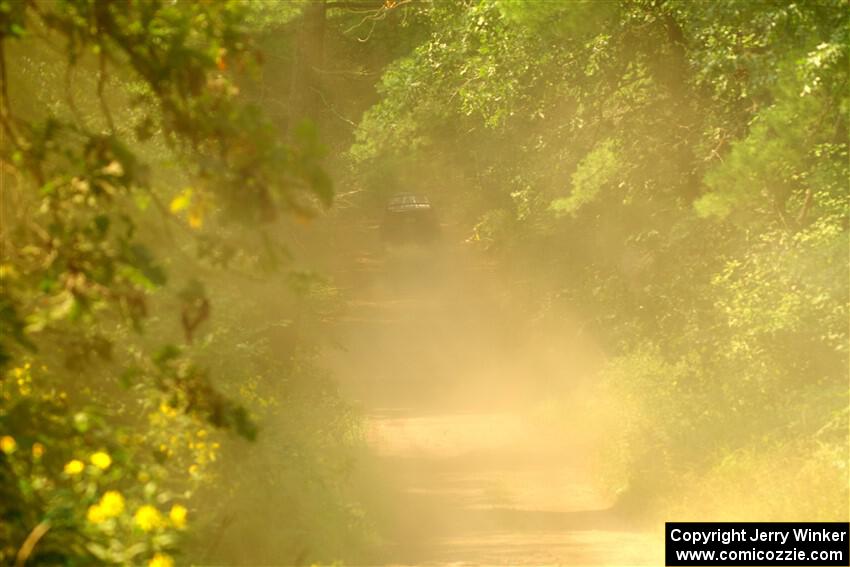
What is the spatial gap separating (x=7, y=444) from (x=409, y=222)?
41.5 metres

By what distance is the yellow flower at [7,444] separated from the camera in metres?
4.54

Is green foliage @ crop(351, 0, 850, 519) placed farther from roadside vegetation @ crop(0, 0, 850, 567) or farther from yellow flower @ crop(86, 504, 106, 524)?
yellow flower @ crop(86, 504, 106, 524)

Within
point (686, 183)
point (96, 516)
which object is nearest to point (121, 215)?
point (96, 516)

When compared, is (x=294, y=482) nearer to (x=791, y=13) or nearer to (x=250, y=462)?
(x=250, y=462)

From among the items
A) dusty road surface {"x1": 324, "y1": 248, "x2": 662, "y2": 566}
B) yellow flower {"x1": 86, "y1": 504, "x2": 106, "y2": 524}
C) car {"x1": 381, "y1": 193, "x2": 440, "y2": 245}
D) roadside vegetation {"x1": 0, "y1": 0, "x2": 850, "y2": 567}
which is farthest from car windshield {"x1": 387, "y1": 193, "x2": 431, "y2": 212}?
yellow flower {"x1": 86, "y1": 504, "x2": 106, "y2": 524}

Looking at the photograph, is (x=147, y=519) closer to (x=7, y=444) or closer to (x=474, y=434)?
(x=7, y=444)

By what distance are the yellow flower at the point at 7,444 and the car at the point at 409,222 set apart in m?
41.2

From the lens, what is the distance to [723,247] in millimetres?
18641

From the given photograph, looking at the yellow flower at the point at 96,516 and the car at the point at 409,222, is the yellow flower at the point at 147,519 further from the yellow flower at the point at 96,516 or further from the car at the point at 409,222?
the car at the point at 409,222

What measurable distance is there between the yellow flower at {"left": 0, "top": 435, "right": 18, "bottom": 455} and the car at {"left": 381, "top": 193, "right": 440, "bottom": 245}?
41.2 meters

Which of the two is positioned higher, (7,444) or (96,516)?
(96,516)

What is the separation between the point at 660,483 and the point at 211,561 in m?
8.33

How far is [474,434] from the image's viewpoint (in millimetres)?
21609

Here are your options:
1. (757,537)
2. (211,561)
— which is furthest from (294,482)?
(757,537)
